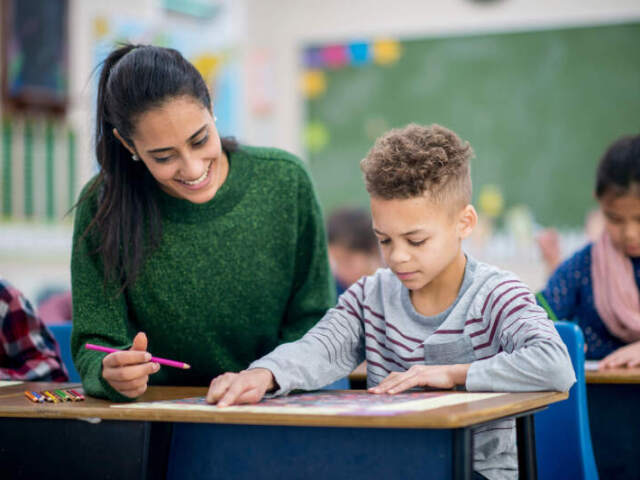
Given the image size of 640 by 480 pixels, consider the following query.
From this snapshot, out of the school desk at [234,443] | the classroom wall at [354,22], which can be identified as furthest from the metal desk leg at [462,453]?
the classroom wall at [354,22]

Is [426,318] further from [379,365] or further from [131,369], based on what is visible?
[131,369]

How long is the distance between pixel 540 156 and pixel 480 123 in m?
0.41

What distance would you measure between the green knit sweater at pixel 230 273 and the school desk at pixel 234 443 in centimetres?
30

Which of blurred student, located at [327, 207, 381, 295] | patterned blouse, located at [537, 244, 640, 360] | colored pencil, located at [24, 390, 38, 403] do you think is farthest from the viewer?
blurred student, located at [327, 207, 381, 295]

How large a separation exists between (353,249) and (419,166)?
195cm

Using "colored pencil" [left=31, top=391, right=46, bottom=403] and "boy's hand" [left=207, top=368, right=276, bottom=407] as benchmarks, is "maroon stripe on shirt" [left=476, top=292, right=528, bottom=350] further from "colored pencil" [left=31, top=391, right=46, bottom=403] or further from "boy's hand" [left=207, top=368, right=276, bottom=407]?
"colored pencil" [left=31, top=391, right=46, bottom=403]

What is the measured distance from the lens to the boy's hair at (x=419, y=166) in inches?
53.5

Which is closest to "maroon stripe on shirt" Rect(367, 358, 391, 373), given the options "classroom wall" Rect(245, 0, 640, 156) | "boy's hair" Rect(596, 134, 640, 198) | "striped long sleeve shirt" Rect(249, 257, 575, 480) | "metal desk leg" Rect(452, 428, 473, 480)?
"striped long sleeve shirt" Rect(249, 257, 575, 480)

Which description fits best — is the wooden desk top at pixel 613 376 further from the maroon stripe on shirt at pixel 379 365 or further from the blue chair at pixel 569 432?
the maroon stripe on shirt at pixel 379 365

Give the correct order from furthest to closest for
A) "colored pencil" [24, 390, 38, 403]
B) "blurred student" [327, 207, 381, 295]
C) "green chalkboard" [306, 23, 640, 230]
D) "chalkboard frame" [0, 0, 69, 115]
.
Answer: "green chalkboard" [306, 23, 640, 230] → "chalkboard frame" [0, 0, 69, 115] → "blurred student" [327, 207, 381, 295] → "colored pencil" [24, 390, 38, 403]

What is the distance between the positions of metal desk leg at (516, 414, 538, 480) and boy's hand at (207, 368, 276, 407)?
0.39 meters

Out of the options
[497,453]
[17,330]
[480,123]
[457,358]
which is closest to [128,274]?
[17,330]

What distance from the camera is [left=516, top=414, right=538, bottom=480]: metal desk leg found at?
46.9 inches

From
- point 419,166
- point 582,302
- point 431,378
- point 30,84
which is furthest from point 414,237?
point 30,84
